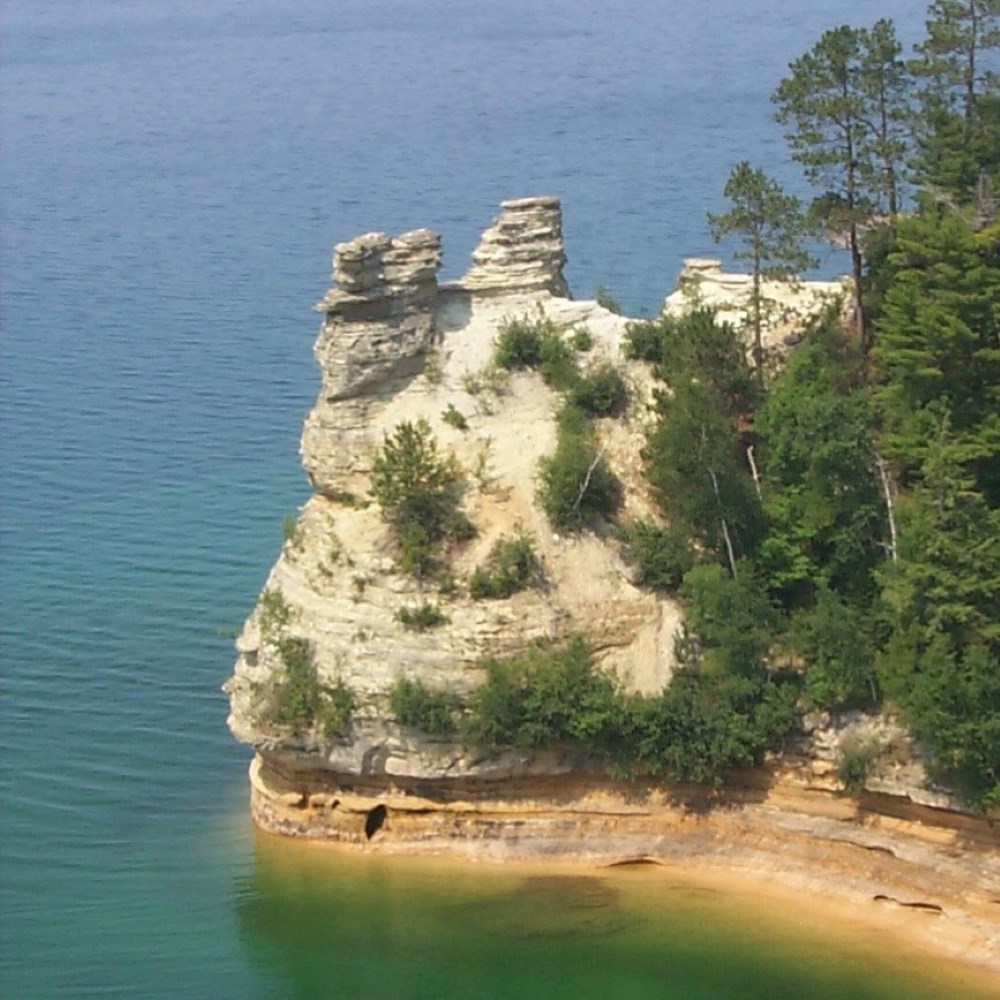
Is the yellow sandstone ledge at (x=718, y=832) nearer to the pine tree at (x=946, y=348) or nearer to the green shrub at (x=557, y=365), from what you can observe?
the pine tree at (x=946, y=348)

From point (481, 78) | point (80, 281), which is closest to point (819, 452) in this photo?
point (80, 281)

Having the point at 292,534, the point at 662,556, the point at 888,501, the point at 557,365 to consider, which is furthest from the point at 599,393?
the point at 292,534

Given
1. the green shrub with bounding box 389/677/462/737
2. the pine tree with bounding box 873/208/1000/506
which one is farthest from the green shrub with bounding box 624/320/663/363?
the green shrub with bounding box 389/677/462/737

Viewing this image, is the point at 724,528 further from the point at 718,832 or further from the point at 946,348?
the point at 718,832

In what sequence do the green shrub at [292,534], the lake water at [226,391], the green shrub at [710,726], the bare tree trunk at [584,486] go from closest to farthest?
the lake water at [226,391] < the green shrub at [710,726] < the bare tree trunk at [584,486] < the green shrub at [292,534]

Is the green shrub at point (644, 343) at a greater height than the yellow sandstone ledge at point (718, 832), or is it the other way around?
the green shrub at point (644, 343)

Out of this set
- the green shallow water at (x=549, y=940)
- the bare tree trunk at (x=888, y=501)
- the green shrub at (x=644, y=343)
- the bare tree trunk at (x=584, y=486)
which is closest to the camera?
the green shallow water at (x=549, y=940)

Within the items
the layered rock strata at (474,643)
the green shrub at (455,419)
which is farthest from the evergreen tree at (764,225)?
the green shrub at (455,419)
